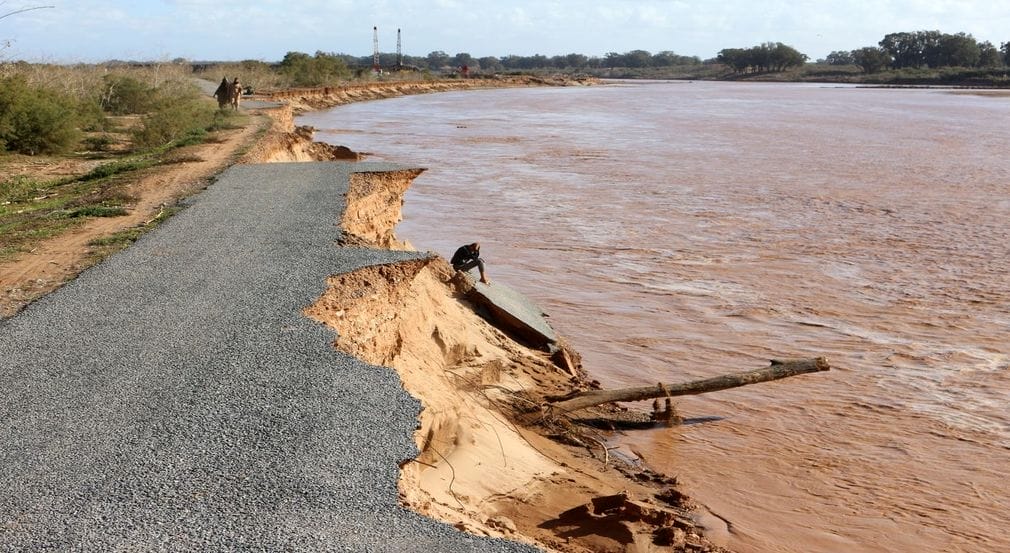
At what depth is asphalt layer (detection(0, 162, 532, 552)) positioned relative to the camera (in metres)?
4.70

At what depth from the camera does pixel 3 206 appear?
16.2 m

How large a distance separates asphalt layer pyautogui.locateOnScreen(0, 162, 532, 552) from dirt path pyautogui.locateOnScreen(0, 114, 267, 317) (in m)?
0.42

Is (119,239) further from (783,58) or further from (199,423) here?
(783,58)

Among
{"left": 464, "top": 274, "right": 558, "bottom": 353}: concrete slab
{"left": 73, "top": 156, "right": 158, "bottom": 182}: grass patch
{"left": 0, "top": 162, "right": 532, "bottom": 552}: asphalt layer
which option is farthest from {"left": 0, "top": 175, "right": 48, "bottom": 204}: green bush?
{"left": 464, "top": 274, "right": 558, "bottom": 353}: concrete slab

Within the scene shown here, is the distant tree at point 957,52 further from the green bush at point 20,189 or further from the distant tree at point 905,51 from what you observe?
the green bush at point 20,189

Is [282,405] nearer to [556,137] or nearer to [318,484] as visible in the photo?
[318,484]

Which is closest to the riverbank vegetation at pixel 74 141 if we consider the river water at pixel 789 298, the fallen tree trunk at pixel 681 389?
the river water at pixel 789 298

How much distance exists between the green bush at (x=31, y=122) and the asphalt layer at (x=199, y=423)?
1497 centimetres

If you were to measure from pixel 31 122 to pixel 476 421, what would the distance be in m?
19.0

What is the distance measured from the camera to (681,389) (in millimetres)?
9289

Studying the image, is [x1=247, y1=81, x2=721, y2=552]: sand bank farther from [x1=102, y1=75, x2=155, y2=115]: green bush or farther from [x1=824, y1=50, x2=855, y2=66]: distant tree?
[x1=824, y1=50, x2=855, y2=66]: distant tree

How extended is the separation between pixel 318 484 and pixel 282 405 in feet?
3.70

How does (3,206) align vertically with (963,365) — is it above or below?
above

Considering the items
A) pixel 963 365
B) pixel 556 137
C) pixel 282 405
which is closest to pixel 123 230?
pixel 282 405
